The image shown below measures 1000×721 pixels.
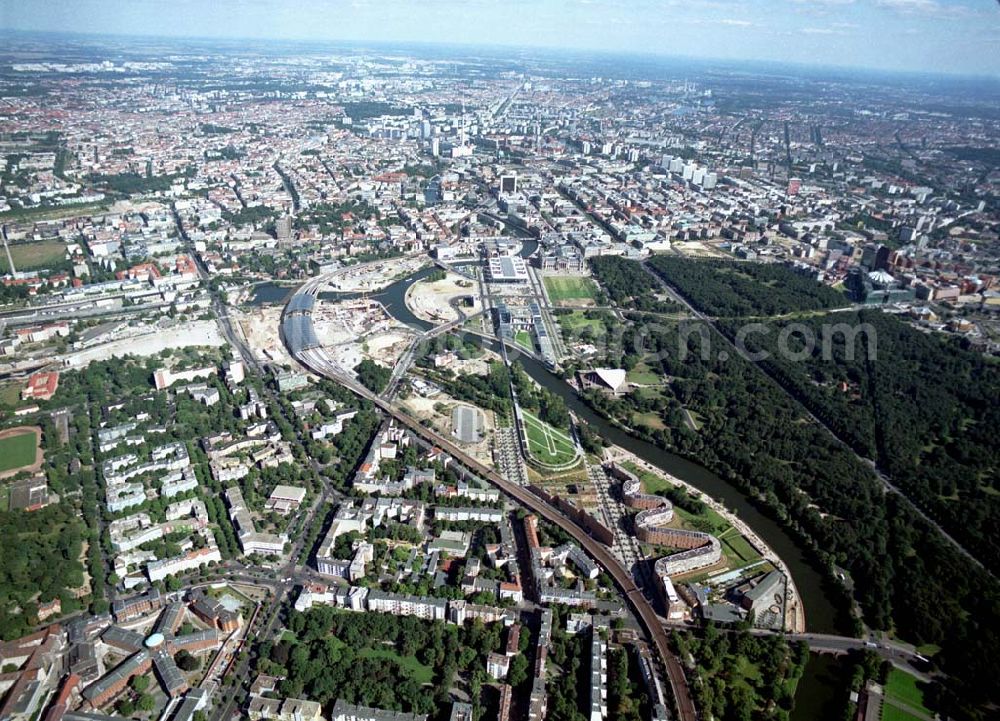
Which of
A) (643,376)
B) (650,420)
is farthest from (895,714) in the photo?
(643,376)

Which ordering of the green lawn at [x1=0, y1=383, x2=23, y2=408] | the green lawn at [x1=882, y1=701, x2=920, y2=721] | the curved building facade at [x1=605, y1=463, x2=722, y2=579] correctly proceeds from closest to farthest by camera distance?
the green lawn at [x1=882, y1=701, x2=920, y2=721] → the curved building facade at [x1=605, y1=463, x2=722, y2=579] → the green lawn at [x1=0, y1=383, x2=23, y2=408]

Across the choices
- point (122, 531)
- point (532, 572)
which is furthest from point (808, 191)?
point (122, 531)

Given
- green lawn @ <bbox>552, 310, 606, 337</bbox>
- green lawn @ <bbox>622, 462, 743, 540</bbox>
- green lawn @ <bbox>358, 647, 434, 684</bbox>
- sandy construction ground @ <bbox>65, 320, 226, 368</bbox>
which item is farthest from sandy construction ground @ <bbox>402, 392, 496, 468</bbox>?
sandy construction ground @ <bbox>65, 320, 226, 368</bbox>

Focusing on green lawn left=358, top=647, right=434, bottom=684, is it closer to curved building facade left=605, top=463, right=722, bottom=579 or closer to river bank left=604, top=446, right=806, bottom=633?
curved building facade left=605, top=463, right=722, bottom=579

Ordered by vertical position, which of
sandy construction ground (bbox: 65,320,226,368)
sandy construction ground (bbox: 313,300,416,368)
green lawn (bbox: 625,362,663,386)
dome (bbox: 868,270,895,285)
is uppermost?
dome (bbox: 868,270,895,285)

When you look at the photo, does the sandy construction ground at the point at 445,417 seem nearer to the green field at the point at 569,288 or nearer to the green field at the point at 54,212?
the green field at the point at 569,288

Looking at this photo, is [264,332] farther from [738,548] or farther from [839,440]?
[839,440]

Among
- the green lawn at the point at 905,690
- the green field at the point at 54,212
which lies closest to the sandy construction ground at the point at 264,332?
the green field at the point at 54,212
